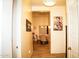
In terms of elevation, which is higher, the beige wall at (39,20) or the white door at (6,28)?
the beige wall at (39,20)

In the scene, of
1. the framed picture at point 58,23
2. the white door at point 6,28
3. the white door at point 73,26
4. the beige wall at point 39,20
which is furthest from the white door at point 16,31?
the beige wall at point 39,20

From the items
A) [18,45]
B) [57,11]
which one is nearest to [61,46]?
[57,11]

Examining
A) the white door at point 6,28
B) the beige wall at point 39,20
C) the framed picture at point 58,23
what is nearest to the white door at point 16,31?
the white door at point 6,28

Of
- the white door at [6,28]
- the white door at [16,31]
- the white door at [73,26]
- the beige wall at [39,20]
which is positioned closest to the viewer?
the white door at [6,28]

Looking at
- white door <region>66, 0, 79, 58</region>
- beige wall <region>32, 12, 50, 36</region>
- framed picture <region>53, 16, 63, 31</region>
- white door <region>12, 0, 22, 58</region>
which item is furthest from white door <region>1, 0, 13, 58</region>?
beige wall <region>32, 12, 50, 36</region>

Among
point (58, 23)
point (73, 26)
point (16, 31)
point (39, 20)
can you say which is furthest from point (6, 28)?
point (39, 20)

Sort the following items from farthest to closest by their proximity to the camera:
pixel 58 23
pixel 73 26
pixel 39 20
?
pixel 39 20, pixel 58 23, pixel 73 26

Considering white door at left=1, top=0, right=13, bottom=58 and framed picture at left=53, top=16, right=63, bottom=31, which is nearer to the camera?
white door at left=1, top=0, right=13, bottom=58

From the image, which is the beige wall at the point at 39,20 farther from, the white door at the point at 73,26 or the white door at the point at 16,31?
the white door at the point at 73,26

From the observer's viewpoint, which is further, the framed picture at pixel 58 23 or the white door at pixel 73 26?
the framed picture at pixel 58 23

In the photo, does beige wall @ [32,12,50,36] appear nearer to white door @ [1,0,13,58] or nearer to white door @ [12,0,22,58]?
white door @ [12,0,22,58]

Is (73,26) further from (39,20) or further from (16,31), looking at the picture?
(39,20)

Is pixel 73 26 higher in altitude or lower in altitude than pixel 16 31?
higher

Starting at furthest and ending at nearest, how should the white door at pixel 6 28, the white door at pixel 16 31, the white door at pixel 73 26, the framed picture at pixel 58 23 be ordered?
1. the framed picture at pixel 58 23
2. the white door at pixel 16 31
3. the white door at pixel 73 26
4. the white door at pixel 6 28
